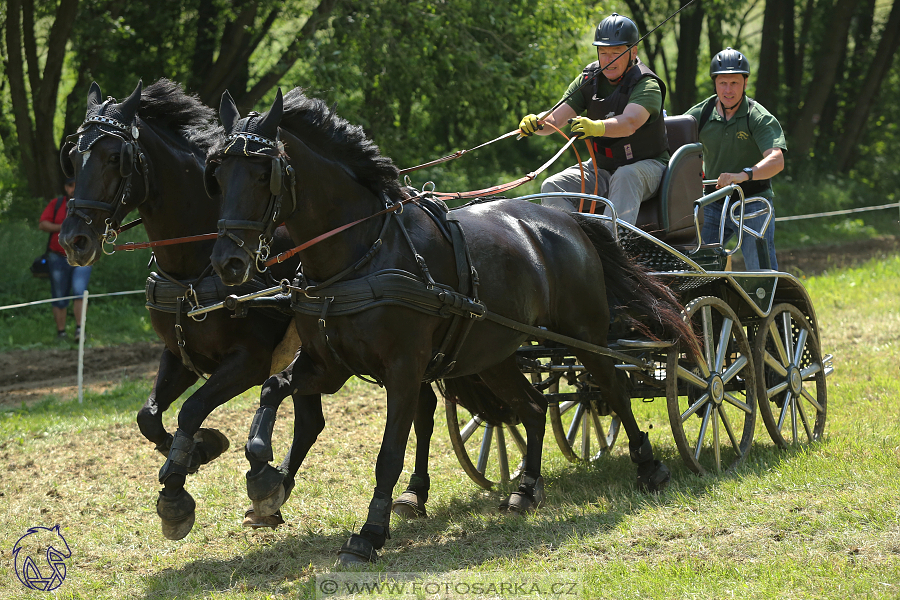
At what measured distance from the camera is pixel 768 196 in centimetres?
681

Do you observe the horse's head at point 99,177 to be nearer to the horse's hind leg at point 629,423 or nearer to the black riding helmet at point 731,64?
the horse's hind leg at point 629,423

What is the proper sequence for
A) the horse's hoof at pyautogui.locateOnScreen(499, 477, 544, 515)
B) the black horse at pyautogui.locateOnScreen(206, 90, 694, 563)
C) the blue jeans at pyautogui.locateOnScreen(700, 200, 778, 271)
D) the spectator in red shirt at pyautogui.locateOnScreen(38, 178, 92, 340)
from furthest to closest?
the spectator in red shirt at pyautogui.locateOnScreen(38, 178, 92, 340)
the blue jeans at pyautogui.locateOnScreen(700, 200, 778, 271)
the horse's hoof at pyautogui.locateOnScreen(499, 477, 544, 515)
the black horse at pyautogui.locateOnScreen(206, 90, 694, 563)

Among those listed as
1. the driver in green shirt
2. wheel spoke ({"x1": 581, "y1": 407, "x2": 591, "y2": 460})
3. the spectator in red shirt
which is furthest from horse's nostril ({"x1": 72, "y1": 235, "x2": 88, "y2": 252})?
the spectator in red shirt

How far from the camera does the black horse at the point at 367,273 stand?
13.3ft

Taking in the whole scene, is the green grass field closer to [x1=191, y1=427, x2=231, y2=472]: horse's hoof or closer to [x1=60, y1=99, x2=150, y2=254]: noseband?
[x1=191, y1=427, x2=231, y2=472]: horse's hoof

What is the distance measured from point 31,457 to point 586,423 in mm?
4066

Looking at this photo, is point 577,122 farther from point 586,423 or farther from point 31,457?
point 31,457

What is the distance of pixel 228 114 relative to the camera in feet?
14.0

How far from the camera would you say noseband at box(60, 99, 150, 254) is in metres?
4.57

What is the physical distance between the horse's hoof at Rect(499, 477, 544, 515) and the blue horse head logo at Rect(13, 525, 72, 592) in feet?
7.83

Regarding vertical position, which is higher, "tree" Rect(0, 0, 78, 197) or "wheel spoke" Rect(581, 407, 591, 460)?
"tree" Rect(0, 0, 78, 197)

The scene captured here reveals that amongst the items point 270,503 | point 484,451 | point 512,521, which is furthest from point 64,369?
point 512,521

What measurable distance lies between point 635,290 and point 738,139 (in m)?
1.90

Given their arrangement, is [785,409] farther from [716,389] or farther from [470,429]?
[470,429]
